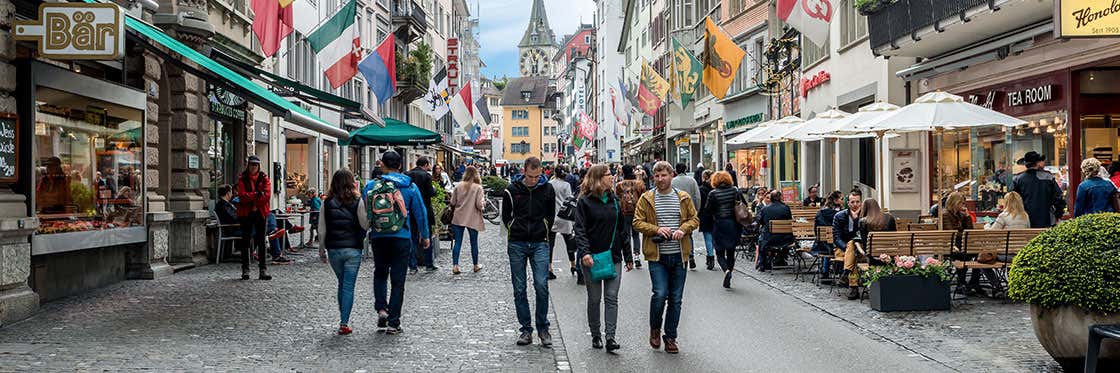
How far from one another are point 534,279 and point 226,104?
11.1 meters

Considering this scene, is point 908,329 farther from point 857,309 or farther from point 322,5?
point 322,5

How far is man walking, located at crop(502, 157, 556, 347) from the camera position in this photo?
9.93 m

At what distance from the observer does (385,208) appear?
10.3m

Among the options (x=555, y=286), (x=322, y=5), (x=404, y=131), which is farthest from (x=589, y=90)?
(x=555, y=286)

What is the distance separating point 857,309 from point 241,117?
40.5 ft

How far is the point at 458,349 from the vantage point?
9562 millimetres

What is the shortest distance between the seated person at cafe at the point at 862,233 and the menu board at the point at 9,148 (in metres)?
9.00

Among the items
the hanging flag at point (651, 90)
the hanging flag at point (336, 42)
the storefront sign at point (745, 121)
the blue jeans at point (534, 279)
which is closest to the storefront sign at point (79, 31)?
the blue jeans at point (534, 279)

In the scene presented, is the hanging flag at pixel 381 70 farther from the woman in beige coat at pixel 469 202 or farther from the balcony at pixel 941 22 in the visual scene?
the balcony at pixel 941 22

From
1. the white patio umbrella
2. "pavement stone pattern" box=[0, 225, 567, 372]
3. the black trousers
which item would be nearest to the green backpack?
"pavement stone pattern" box=[0, 225, 567, 372]

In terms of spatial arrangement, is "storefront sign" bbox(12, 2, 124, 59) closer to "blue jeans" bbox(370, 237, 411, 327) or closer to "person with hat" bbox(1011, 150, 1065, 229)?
"blue jeans" bbox(370, 237, 411, 327)

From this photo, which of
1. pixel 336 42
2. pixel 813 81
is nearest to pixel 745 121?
pixel 813 81

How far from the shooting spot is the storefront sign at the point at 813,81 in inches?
1168

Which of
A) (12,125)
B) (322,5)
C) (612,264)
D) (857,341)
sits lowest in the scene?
(857,341)
